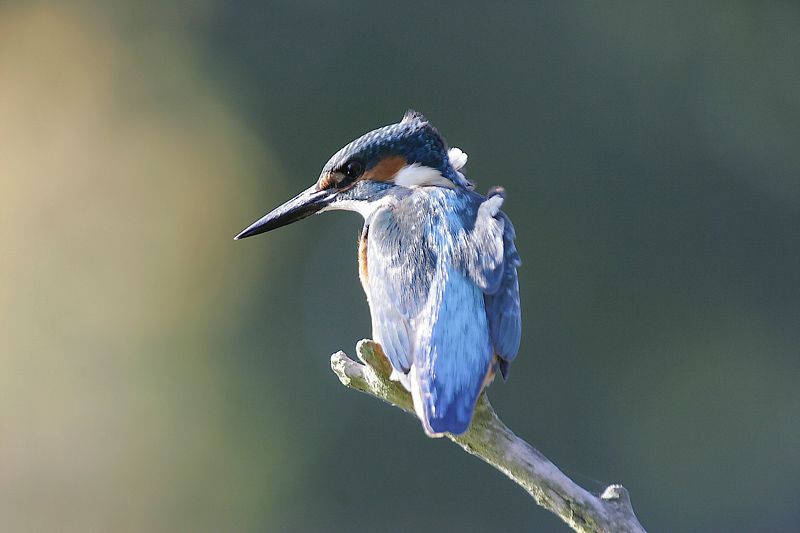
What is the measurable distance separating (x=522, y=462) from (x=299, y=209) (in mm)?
603

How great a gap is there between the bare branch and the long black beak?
14.5 inches

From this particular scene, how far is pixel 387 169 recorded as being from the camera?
1.21 metres

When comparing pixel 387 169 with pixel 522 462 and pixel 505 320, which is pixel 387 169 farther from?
pixel 522 462

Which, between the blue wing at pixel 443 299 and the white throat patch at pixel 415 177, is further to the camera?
the white throat patch at pixel 415 177

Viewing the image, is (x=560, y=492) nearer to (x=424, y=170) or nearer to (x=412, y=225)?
(x=412, y=225)

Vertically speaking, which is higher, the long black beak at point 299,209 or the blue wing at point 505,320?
the long black beak at point 299,209

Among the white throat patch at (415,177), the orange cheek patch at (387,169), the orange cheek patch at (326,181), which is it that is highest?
the orange cheek patch at (326,181)

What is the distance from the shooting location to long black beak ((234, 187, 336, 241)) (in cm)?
125

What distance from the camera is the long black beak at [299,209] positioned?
1.25 m

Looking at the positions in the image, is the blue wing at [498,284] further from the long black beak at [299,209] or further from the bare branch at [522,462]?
the long black beak at [299,209]

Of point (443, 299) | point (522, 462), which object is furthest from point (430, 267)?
point (522, 462)

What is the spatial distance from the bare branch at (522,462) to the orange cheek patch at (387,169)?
0.35 m

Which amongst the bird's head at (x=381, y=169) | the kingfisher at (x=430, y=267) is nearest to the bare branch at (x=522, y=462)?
the kingfisher at (x=430, y=267)

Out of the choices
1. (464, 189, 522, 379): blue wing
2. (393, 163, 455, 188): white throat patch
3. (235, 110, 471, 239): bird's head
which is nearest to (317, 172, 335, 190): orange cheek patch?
(235, 110, 471, 239): bird's head
